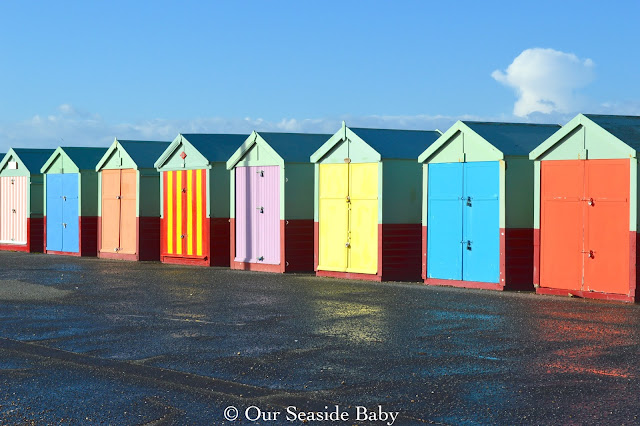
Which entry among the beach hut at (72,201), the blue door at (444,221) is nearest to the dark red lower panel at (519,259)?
the blue door at (444,221)

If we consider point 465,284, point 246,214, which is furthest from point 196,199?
point 465,284

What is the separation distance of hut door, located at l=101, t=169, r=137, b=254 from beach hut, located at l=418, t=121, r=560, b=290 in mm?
10511

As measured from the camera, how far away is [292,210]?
21.3 m

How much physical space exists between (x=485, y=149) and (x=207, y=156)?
843cm

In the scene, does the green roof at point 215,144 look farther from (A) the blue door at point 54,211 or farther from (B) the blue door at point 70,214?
(A) the blue door at point 54,211

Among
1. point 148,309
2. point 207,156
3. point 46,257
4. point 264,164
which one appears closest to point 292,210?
point 264,164

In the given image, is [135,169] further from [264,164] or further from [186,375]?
[186,375]

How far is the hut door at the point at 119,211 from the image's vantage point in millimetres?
26094

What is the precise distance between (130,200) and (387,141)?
9.32 meters

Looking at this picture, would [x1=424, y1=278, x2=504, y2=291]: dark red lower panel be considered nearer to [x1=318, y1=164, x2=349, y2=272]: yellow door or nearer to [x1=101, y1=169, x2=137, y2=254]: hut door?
[x1=318, y1=164, x2=349, y2=272]: yellow door

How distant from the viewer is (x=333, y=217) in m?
20.1

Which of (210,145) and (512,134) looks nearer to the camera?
(512,134)

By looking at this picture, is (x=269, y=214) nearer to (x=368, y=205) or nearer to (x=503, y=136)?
(x=368, y=205)

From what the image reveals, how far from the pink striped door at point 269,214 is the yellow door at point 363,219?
235 centimetres
